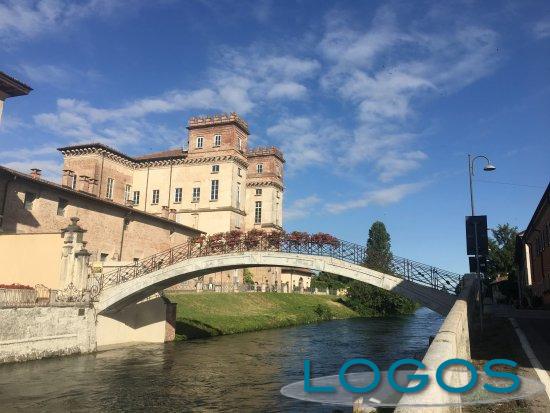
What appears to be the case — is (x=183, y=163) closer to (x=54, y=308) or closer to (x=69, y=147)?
(x=69, y=147)

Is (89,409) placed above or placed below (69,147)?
below

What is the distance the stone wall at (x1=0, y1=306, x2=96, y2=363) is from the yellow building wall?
2310mm

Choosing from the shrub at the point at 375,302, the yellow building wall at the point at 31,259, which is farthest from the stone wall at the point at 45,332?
the shrub at the point at 375,302

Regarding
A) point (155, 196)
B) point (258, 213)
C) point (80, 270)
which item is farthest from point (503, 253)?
point (80, 270)

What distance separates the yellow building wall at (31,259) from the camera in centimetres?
2439

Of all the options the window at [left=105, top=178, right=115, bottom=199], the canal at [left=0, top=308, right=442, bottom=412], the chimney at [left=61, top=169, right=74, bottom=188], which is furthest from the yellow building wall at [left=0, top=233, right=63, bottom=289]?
the window at [left=105, top=178, right=115, bottom=199]

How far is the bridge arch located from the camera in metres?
22.8

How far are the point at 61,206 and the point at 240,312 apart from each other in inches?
682

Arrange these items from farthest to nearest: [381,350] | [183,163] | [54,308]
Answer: [183,163] < [381,350] < [54,308]

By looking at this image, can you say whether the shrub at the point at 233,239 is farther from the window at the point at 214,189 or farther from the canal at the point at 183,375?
the window at the point at 214,189

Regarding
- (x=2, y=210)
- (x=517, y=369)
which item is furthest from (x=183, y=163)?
(x=517, y=369)

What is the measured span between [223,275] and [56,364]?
3332 cm

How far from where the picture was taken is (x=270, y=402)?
1402cm

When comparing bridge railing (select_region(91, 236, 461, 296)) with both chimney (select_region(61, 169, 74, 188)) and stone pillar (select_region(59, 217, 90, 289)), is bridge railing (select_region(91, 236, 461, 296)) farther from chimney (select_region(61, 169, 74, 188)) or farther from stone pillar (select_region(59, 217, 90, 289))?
chimney (select_region(61, 169, 74, 188))
